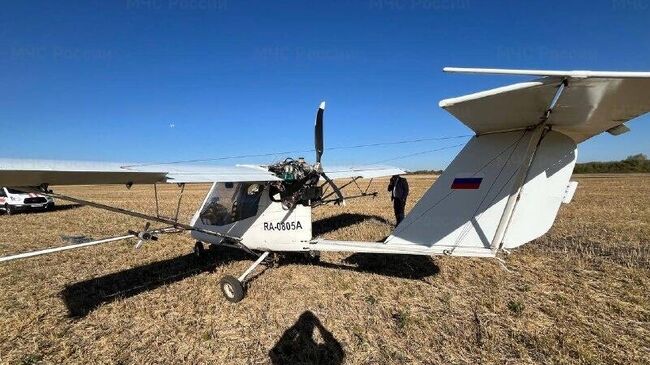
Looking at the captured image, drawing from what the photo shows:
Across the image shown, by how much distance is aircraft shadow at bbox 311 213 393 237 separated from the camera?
46.0 feet

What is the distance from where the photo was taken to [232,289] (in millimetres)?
6977

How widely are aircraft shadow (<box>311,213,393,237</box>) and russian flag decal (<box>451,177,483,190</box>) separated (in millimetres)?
7609

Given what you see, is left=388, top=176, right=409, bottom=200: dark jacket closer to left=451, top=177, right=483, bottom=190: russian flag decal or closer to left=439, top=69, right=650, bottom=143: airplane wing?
left=451, top=177, right=483, bottom=190: russian flag decal

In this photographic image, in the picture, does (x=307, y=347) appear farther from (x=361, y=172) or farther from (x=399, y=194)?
(x=399, y=194)

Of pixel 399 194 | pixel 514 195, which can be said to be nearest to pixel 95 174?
pixel 514 195

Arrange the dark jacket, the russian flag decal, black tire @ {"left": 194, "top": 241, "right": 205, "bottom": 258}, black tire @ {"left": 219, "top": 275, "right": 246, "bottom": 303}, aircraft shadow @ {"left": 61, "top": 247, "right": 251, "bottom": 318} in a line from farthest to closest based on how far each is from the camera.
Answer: the dark jacket, black tire @ {"left": 194, "top": 241, "right": 205, "bottom": 258}, aircraft shadow @ {"left": 61, "top": 247, "right": 251, "bottom": 318}, black tire @ {"left": 219, "top": 275, "right": 246, "bottom": 303}, the russian flag decal

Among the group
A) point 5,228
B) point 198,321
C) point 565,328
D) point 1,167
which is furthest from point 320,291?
point 5,228

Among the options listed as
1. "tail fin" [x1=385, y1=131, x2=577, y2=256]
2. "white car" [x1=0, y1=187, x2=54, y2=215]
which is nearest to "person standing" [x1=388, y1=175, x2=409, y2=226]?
"tail fin" [x1=385, y1=131, x2=577, y2=256]

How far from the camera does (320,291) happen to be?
7.32 meters

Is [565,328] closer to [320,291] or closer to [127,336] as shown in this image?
[320,291]

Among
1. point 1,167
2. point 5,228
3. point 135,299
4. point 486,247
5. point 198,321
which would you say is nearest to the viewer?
point 1,167

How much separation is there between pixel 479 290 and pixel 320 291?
3.04m

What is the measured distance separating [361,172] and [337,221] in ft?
14.4

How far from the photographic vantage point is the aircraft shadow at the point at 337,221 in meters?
14.0
